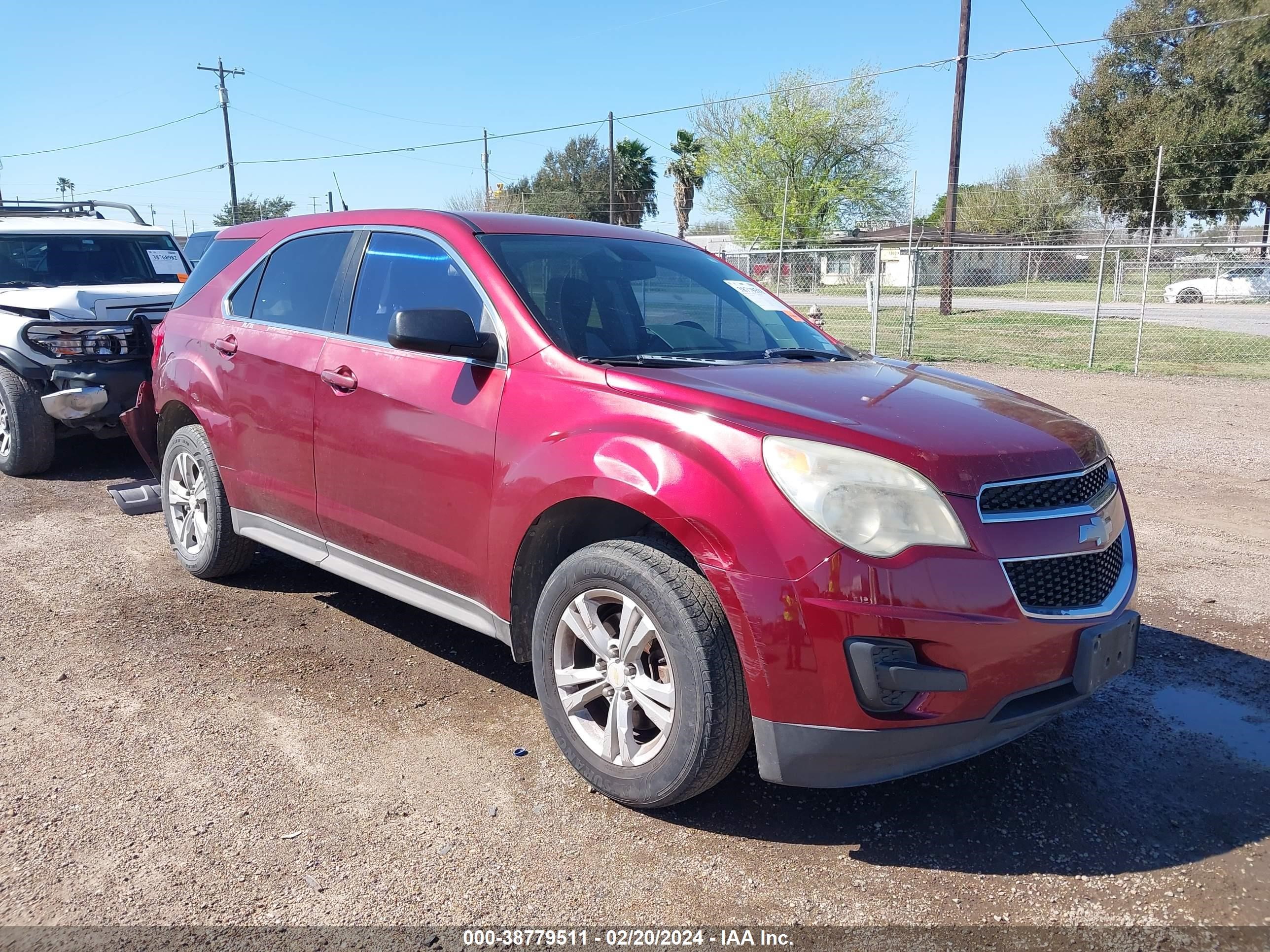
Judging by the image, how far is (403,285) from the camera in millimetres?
3947

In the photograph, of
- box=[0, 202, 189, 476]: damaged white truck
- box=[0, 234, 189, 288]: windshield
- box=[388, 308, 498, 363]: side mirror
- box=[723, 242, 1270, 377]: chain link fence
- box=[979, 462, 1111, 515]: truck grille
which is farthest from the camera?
box=[723, 242, 1270, 377]: chain link fence

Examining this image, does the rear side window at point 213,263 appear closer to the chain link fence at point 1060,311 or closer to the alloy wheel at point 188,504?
the alloy wheel at point 188,504

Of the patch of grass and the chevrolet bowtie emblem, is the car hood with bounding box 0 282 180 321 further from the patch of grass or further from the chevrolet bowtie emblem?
the patch of grass

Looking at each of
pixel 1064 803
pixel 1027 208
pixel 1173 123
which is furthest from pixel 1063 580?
pixel 1027 208

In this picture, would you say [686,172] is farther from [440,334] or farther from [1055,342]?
[440,334]

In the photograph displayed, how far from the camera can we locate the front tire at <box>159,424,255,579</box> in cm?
484

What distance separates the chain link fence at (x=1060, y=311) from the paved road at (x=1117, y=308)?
0.16 feet

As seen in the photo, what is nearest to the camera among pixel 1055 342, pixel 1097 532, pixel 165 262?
pixel 1097 532

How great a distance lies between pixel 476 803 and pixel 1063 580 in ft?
6.17

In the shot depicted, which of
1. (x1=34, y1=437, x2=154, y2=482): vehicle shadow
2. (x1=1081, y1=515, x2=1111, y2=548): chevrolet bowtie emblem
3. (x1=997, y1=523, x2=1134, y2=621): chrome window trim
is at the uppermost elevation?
(x1=1081, y1=515, x2=1111, y2=548): chevrolet bowtie emblem

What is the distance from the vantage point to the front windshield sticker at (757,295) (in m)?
4.36

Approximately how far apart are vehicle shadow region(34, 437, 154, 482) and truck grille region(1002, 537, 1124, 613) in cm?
682

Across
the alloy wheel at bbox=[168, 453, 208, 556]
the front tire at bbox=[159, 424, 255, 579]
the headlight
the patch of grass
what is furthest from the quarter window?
the patch of grass

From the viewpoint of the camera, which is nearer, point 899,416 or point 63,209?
point 899,416
